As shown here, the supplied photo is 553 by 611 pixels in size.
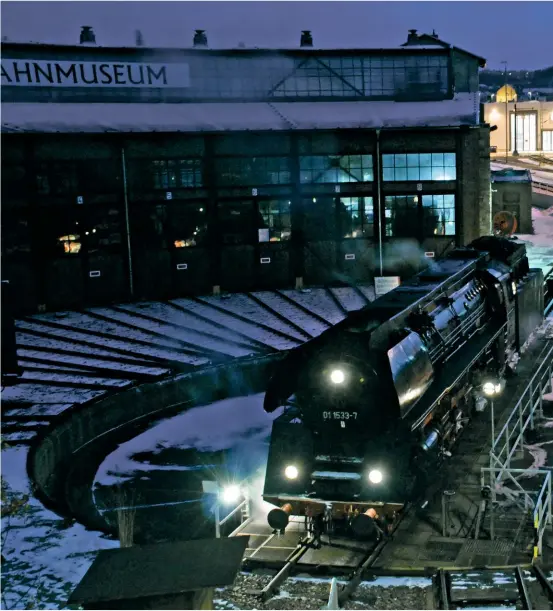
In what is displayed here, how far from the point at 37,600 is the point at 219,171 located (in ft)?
67.9

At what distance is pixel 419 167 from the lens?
98.2 feet

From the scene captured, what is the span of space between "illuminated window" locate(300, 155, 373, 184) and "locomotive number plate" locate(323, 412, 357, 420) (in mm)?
18011

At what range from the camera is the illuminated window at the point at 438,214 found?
3019cm

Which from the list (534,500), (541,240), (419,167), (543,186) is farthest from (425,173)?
(543,186)

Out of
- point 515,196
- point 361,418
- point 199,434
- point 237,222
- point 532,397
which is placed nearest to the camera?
point 361,418

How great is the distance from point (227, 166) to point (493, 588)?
2084 centimetres

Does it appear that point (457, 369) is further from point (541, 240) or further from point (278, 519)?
point (541, 240)

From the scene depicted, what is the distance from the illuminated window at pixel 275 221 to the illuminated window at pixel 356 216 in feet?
6.52

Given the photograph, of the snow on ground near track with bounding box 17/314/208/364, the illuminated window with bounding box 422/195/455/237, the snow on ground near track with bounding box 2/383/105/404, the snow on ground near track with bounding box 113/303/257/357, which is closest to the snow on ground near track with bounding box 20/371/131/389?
the snow on ground near track with bounding box 2/383/105/404

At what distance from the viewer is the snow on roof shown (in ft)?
88.3

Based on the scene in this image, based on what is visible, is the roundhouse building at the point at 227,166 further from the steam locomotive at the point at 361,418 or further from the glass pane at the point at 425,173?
the steam locomotive at the point at 361,418

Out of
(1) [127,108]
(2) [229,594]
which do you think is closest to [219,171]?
(1) [127,108]

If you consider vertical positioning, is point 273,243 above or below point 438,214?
below

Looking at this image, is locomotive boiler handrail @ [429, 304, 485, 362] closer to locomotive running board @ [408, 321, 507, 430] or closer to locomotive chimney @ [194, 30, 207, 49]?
locomotive running board @ [408, 321, 507, 430]
